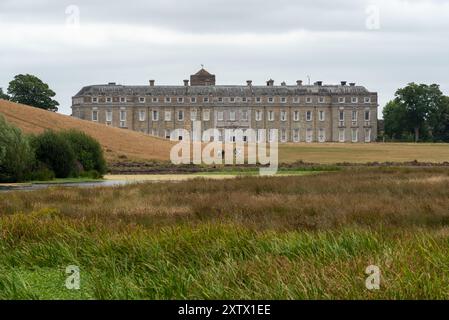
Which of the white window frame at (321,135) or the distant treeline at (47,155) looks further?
the white window frame at (321,135)

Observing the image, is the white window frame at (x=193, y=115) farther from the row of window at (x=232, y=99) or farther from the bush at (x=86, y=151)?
the bush at (x=86, y=151)

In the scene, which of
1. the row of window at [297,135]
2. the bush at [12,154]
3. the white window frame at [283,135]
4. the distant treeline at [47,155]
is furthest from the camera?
the white window frame at [283,135]

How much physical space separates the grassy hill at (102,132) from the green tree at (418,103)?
58.9 metres

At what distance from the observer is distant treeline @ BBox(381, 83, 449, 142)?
143375mm

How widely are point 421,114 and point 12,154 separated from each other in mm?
108736

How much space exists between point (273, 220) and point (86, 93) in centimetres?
14741

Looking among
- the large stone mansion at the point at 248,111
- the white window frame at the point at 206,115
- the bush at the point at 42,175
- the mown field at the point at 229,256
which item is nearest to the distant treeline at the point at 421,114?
the large stone mansion at the point at 248,111

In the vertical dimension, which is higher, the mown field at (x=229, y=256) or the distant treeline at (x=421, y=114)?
the distant treeline at (x=421, y=114)

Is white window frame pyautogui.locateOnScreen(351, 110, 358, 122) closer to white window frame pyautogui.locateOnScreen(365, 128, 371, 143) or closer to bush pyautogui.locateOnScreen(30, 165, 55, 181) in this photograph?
white window frame pyautogui.locateOnScreen(365, 128, 371, 143)

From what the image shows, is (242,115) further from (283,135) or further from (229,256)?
(229,256)

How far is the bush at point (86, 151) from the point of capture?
5384 cm

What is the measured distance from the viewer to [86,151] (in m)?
54.4
